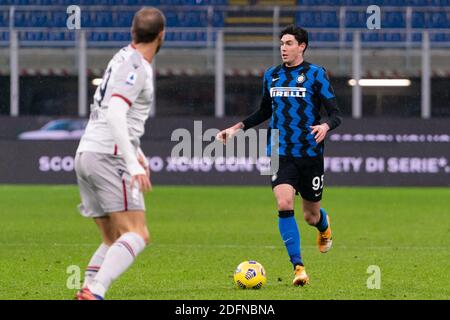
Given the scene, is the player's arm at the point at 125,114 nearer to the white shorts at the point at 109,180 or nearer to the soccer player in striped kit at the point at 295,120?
the white shorts at the point at 109,180

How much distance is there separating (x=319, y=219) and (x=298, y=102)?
1.16m

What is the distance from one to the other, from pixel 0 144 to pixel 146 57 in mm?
16446

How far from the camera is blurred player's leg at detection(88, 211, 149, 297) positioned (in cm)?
621

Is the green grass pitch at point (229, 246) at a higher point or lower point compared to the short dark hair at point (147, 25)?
lower

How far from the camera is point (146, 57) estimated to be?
6.39 metres

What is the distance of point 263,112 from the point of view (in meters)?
9.20

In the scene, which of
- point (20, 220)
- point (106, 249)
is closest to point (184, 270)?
point (106, 249)

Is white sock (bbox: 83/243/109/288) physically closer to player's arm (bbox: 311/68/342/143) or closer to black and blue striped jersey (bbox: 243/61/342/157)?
player's arm (bbox: 311/68/342/143)

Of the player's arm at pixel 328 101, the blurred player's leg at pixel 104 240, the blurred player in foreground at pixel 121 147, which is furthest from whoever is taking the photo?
the player's arm at pixel 328 101

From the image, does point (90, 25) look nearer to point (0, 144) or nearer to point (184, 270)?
point (0, 144)

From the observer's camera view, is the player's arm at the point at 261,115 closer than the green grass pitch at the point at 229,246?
No

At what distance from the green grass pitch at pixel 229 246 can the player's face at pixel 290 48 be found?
181 centimetres

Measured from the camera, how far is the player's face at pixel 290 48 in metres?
8.71

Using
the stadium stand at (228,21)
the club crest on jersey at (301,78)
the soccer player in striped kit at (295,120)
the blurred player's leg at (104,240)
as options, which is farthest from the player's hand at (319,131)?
the stadium stand at (228,21)
